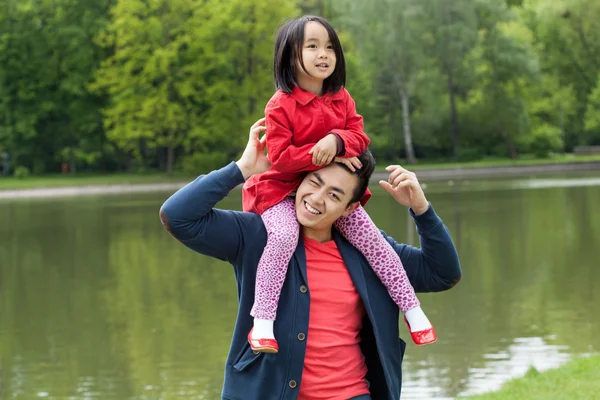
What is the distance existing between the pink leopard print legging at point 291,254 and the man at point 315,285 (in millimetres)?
28

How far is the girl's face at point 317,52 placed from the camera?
9.27ft

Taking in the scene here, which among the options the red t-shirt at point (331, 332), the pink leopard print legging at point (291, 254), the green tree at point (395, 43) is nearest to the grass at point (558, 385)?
the pink leopard print legging at point (291, 254)

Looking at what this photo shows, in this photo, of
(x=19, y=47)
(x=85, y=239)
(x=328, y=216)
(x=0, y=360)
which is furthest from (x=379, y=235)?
(x=19, y=47)

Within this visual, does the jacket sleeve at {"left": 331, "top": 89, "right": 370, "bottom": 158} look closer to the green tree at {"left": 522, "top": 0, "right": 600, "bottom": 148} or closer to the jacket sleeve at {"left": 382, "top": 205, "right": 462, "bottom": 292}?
the jacket sleeve at {"left": 382, "top": 205, "right": 462, "bottom": 292}

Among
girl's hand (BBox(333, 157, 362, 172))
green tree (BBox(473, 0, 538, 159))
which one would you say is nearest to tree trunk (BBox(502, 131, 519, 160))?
green tree (BBox(473, 0, 538, 159))

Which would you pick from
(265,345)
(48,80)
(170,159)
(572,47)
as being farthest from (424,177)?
(265,345)

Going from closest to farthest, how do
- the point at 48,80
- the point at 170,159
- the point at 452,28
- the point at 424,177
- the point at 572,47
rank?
the point at 424,177 → the point at 170,159 → the point at 452,28 → the point at 48,80 → the point at 572,47

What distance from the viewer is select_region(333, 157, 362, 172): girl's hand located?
9.34 ft

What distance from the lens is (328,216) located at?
2834 millimetres

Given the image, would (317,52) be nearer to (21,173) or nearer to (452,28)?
(21,173)

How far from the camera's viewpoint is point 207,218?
9.18ft

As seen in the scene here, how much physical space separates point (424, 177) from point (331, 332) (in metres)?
38.4

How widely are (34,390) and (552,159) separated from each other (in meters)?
41.5

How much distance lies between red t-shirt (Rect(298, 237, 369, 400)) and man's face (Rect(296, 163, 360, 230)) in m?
0.10
